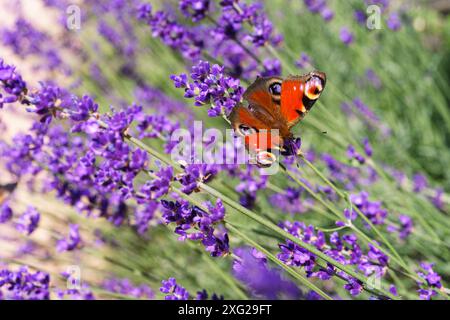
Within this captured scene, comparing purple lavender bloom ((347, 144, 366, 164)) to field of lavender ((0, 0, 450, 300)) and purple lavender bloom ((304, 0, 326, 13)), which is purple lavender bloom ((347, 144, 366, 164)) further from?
purple lavender bloom ((304, 0, 326, 13))

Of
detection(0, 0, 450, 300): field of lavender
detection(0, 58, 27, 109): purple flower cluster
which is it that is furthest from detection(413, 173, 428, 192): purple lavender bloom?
detection(0, 58, 27, 109): purple flower cluster

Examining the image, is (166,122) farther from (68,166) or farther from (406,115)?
(406,115)

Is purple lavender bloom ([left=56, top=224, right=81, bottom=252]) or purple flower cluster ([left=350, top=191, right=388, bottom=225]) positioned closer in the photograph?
purple flower cluster ([left=350, top=191, right=388, bottom=225])

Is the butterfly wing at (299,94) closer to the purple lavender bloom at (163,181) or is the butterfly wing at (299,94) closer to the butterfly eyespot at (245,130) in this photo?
the butterfly eyespot at (245,130)

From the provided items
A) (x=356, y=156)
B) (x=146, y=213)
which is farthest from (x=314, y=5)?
(x=146, y=213)
